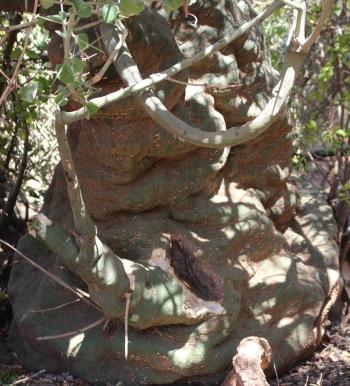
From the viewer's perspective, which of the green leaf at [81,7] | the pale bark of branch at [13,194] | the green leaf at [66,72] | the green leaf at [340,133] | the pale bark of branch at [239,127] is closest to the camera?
the green leaf at [81,7]

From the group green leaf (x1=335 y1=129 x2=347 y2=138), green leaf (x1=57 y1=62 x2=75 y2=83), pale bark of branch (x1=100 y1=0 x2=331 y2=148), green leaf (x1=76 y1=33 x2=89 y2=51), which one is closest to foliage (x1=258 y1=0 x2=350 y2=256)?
green leaf (x1=335 y1=129 x2=347 y2=138)

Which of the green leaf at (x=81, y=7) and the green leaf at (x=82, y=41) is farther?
the green leaf at (x=82, y=41)

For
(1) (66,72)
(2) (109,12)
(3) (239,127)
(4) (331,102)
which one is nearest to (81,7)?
(2) (109,12)

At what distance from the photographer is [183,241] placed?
408cm

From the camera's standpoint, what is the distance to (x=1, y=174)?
548cm

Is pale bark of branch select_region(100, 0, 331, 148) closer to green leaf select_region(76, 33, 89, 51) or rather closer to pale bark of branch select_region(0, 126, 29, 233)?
green leaf select_region(76, 33, 89, 51)

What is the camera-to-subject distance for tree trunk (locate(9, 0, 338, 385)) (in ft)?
12.2

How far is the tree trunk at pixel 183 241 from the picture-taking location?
373 cm

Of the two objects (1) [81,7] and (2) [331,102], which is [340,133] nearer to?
(2) [331,102]

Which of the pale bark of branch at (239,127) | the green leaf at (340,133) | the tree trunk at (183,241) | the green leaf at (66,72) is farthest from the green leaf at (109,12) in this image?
the green leaf at (340,133)

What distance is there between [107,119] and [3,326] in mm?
1766

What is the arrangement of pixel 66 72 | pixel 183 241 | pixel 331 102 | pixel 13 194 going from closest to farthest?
1. pixel 66 72
2. pixel 183 241
3. pixel 13 194
4. pixel 331 102

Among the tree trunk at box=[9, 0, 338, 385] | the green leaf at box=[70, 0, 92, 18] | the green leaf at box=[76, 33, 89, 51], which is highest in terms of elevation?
the green leaf at box=[70, 0, 92, 18]

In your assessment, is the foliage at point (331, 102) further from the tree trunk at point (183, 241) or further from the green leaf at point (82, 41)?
the green leaf at point (82, 41)
